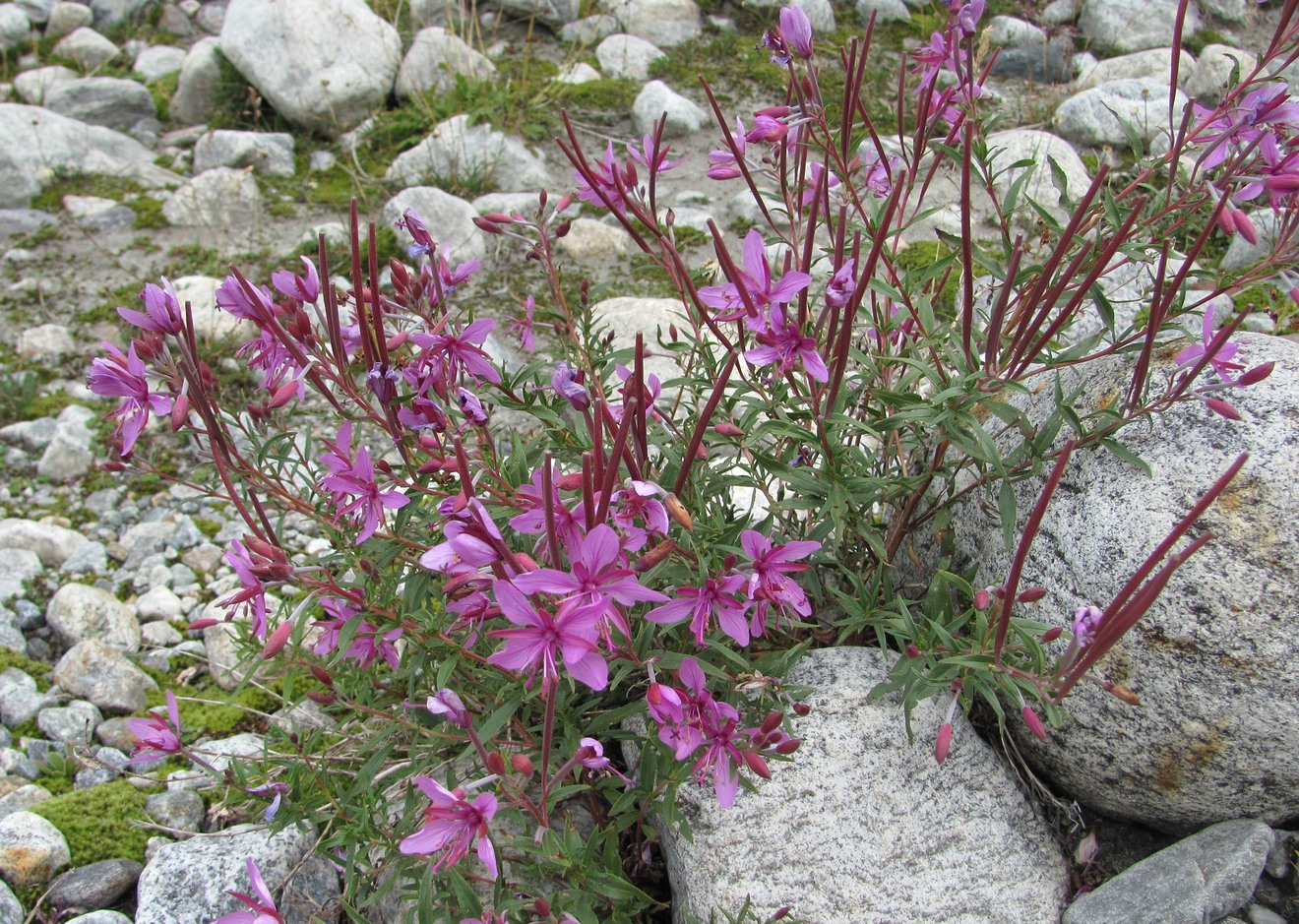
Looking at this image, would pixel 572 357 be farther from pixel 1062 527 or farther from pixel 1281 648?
pixel 1281 648

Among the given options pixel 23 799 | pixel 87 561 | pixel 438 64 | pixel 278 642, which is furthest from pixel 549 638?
pixel 438 64

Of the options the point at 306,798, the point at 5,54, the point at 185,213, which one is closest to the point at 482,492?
the point at 306,798

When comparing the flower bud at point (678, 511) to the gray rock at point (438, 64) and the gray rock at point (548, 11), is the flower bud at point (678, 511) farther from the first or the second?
the gray rock at point (548, 11)

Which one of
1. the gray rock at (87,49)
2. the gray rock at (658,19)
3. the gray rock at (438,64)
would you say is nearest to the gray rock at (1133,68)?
the gray rock at (658,19)

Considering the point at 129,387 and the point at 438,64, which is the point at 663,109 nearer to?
the point at 438,64

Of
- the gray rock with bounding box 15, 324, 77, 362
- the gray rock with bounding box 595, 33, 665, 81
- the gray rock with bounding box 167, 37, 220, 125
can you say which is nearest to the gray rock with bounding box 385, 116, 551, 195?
the gray rock with bounding box 595, 33, 665, 81

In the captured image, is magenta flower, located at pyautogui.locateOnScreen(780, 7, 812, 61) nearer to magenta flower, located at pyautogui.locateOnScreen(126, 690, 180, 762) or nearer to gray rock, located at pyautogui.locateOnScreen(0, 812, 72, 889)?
magenta flower, located at pyautogui.locateOnScreen(126, 690, 180, 762)

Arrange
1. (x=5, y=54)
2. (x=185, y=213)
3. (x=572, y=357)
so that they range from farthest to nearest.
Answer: (x=5, y=54)
(x=185, y=213)
(x=572, y=357)
